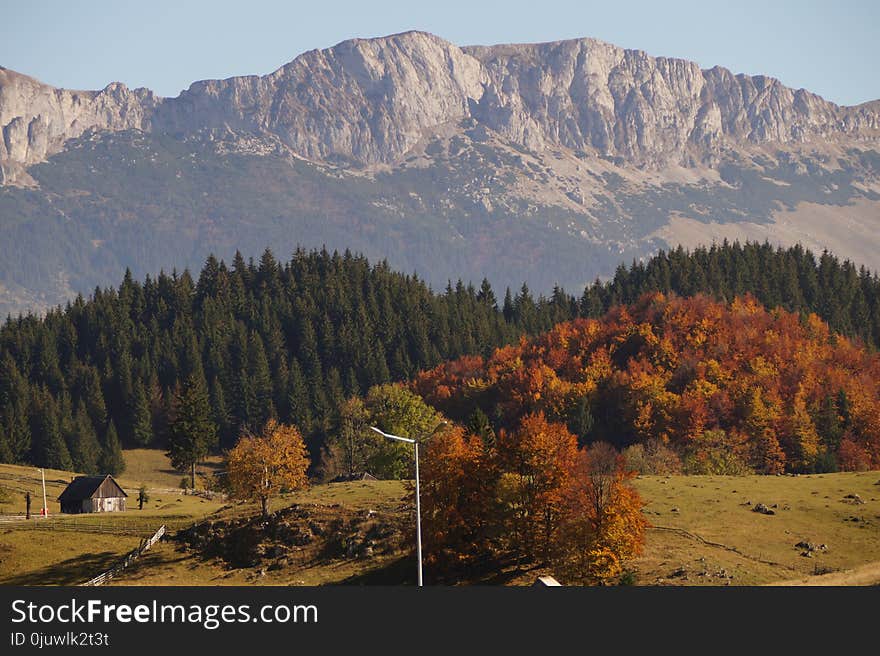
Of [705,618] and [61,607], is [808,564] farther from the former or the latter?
[61,607]

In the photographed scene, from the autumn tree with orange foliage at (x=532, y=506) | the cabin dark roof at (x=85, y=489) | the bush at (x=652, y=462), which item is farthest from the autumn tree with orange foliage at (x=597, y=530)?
the cabin dark roof at (x=85, y=489)

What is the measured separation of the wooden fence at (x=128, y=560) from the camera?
4963 inches

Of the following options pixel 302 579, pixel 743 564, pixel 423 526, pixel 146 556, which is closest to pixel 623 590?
pixel 743 564

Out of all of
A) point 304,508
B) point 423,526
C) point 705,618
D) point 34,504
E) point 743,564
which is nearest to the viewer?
point 705,618

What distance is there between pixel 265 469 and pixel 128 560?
Result: 21.4 meters

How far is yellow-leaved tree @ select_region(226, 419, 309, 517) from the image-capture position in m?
149

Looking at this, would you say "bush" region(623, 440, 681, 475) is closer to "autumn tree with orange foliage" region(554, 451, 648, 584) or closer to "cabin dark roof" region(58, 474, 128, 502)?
"cabin dark roof" region(58, 474, 128, 502)

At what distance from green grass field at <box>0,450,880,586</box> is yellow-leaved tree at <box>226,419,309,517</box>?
1.86 meters

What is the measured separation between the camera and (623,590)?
213 ft

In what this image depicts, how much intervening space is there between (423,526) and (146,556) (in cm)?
3168

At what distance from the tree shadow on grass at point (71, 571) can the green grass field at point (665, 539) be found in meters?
0.10

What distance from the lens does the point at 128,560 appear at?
435ft

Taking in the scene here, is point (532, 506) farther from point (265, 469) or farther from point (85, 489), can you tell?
point (85, 489)

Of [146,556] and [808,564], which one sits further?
[146,556]
